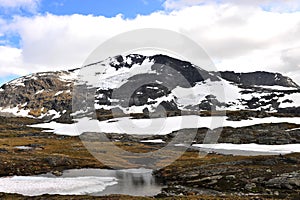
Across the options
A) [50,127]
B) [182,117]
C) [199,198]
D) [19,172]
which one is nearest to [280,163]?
[199,198]

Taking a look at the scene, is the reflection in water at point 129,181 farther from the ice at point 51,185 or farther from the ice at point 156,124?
the ice at point 156,124

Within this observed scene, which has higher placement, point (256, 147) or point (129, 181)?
point (256, 147)

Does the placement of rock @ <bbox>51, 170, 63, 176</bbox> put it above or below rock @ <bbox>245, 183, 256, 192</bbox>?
above

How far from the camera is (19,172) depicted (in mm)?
53125

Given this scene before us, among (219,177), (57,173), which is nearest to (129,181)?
(57,173)

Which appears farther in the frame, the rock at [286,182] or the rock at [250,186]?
the rock at [250,186]

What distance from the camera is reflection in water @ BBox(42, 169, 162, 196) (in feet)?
138

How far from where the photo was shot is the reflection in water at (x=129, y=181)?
41.9m

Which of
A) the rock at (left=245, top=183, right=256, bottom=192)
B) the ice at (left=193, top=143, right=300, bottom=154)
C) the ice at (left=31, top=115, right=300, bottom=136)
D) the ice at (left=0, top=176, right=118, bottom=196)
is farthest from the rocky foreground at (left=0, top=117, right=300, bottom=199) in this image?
the ice at (left=31, top=115, right=300, bottom=136)

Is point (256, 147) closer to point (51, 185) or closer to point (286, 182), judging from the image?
point (286, 182)

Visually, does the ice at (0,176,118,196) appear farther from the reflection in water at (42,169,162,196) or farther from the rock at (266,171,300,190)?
the rock at (266,171,300,190)

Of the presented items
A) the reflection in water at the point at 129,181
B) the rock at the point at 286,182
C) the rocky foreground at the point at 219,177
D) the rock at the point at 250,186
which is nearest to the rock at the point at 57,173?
the rocky foreground at the point at 219,177

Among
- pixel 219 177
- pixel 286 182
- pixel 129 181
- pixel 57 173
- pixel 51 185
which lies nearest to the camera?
pixel 286 182

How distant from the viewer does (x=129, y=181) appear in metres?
50.1
